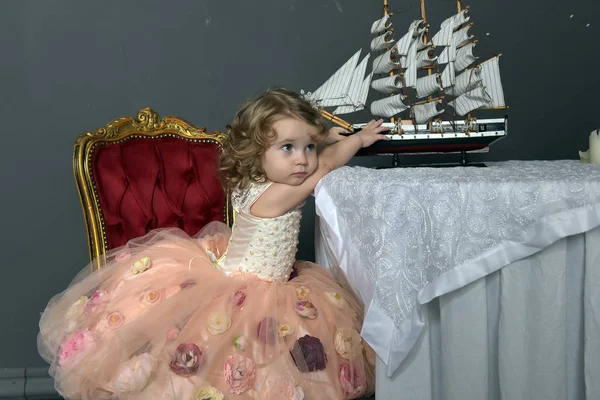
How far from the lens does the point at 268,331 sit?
53.4 inches

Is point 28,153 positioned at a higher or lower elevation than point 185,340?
higher

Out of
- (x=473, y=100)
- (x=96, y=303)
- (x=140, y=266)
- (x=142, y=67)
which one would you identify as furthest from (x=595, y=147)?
(x=142, y=67)

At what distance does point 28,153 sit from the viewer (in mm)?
2391

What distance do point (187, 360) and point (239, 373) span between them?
12 centimetres

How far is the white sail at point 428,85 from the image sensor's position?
1.68 m

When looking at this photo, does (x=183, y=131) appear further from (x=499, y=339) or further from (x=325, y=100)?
(x=499, y=339)

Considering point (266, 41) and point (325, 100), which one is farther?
point (266, 41)

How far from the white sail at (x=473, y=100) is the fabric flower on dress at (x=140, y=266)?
100 centimetres

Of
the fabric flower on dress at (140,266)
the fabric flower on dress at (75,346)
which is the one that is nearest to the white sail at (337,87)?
the fabric flower on dress at (140,266)

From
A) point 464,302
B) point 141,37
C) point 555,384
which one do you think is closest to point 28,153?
point 141,37

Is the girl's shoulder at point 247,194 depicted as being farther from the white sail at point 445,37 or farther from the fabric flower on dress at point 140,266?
the white sail at point 445,37

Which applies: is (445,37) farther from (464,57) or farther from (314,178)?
(314,178)

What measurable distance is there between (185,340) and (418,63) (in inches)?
40.4

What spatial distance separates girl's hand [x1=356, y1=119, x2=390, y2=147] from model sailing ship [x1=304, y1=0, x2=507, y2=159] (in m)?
0.03
